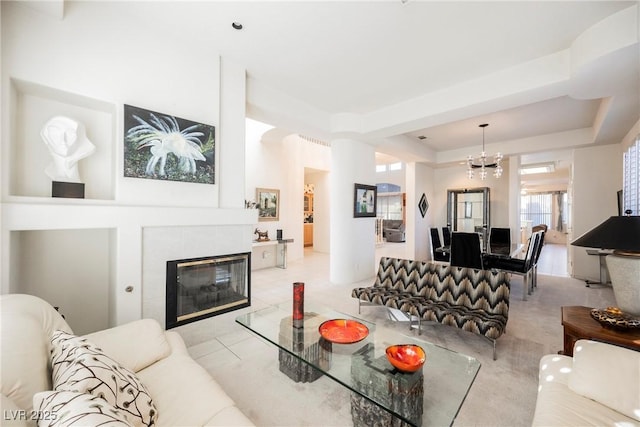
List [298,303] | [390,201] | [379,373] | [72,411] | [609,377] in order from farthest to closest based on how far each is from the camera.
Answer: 1. [390,201]
2. [298,303]
3. [379,373]
4. [609,377]
5. [72,411]

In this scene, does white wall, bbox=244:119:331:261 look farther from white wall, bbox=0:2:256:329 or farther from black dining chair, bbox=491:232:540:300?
black dining chair, bbox=491:232:540:300

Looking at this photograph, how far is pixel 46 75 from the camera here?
202 centimetres

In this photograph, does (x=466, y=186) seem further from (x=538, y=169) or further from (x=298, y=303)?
(x=298, y=303)

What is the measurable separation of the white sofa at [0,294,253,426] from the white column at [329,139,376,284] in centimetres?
329

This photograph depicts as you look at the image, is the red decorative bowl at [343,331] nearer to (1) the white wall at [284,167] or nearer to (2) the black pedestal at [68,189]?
(2) the black pedestal at [68,189]

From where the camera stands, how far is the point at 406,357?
1613mm

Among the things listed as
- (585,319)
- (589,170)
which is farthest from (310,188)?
(585,319)

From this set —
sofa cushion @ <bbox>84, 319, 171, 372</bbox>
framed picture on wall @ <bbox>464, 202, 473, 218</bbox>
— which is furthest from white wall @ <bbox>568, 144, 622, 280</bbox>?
sofa cushion @ <bbox>84, 319, 171, 372</bbox>

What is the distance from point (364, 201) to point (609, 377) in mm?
4011

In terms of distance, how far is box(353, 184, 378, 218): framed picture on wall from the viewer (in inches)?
195

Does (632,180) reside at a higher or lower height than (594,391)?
higher

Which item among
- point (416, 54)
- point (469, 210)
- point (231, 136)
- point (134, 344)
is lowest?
point (134, 344)

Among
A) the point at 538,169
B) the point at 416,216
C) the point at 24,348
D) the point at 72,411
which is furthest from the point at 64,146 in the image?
the point at 538,169

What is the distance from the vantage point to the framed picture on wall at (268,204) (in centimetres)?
624
